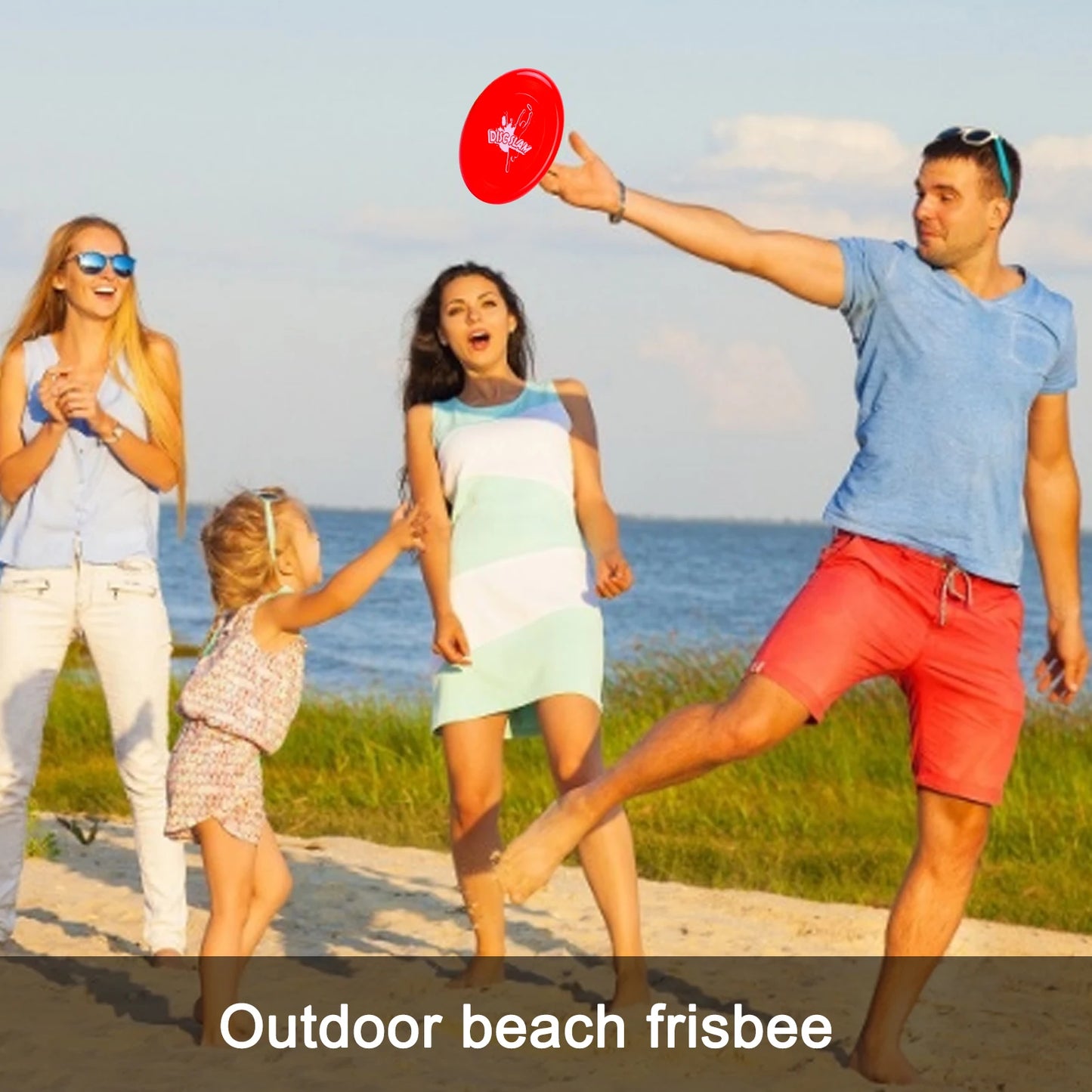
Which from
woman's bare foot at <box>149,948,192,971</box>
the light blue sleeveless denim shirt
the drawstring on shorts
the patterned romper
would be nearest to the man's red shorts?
the drawstring on shorts

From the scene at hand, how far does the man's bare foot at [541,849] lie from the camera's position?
221 inches

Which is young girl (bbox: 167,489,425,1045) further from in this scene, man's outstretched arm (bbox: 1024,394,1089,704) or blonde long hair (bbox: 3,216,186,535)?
man's outstretched arm (bbox: 1024,394,1089,704)

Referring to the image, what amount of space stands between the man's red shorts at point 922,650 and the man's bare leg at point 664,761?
66mm

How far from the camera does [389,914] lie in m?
8.14

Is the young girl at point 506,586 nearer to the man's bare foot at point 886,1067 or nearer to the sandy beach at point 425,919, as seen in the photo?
the man's bare foot at point 886,1067

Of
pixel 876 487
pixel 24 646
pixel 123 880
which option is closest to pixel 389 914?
pixel 123 880

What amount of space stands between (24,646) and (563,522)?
5.46ft

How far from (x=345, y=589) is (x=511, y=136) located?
120 cm

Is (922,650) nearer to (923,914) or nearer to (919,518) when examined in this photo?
(919,518)

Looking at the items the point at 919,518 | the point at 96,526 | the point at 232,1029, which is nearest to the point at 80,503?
the point at 96,526

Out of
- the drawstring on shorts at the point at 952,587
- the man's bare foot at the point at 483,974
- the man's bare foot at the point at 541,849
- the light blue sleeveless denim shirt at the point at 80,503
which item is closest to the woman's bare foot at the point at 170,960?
the man's bare foot at the point at 483,974

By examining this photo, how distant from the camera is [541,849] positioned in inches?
223

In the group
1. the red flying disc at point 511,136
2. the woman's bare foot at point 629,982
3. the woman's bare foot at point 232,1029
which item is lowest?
the woman's bare foot at point 232,1029

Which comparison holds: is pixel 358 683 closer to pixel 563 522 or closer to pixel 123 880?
pixel 123 880
